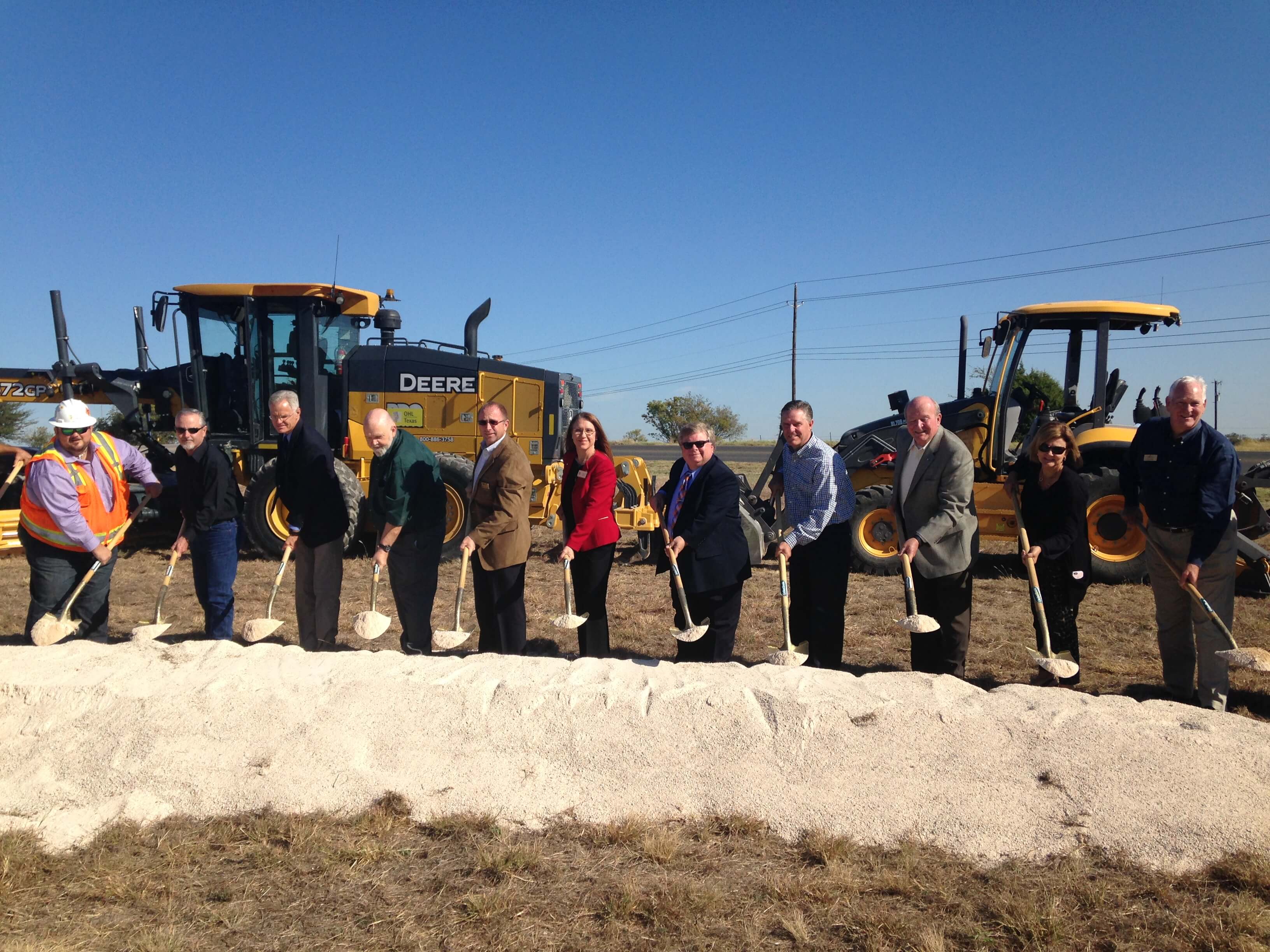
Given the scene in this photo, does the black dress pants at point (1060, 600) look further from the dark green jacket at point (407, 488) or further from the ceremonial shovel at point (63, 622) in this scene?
the ceremonial shovel at point (63, 622)

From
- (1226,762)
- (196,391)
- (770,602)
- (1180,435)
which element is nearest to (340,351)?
(196,391)

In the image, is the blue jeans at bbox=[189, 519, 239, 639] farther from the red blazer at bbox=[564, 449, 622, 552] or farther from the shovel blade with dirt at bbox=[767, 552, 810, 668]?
the shovel blade with dirt at bbox=[767, 552, 810, 668]

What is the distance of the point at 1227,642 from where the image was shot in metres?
4.14

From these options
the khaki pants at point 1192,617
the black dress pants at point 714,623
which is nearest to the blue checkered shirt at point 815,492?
the black dress pants at point 714,623

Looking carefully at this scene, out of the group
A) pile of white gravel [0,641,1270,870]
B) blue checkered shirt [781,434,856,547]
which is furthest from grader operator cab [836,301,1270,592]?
pile of white gravel [0,641,1270,870]

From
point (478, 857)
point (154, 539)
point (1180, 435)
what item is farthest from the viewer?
point (154, 539)

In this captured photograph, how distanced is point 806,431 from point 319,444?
265 centimetres

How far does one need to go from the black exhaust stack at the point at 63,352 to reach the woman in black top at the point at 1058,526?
28.5ft

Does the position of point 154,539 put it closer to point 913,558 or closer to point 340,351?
point 340,351

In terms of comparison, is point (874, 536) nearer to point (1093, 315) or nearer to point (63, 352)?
point (1093, 315)

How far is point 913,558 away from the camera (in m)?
4.22

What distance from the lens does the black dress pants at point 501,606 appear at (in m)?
4.69

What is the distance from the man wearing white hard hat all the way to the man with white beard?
1.44 m

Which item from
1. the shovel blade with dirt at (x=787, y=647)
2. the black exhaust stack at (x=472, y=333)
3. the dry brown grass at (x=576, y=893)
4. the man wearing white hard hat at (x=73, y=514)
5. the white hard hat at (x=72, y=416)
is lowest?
the dry brown grass at (x=576, y=893)
